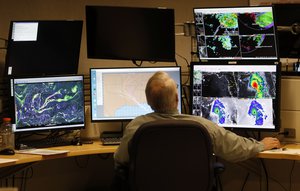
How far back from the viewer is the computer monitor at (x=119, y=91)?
3.66 metres

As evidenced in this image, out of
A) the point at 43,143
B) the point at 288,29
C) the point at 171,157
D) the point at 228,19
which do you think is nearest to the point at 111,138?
the point at 43,143

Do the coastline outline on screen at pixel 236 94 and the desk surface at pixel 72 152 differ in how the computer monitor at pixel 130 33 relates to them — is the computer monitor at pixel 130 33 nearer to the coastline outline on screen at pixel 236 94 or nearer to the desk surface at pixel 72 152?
the coastline outline on screen at pixel 236 94

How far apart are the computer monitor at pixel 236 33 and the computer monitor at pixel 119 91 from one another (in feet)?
0.98

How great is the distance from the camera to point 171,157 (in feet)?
8.63

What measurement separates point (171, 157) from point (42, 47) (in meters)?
1.42

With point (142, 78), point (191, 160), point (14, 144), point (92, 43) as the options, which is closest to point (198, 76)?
point (142, 78)

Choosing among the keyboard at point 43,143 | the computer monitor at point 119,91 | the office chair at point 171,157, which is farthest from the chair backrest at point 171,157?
the computer monitor at point 119,91

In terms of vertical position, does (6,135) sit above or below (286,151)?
above

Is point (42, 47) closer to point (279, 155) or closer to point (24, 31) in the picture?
A: point (24, 31)

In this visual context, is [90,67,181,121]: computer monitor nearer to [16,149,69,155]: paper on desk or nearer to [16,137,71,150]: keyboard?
[16,137,71,150]: keyboard

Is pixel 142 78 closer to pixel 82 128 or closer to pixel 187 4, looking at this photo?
pixel 82 128

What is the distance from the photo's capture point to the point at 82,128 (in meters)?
3.62

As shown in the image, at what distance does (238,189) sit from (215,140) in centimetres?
131

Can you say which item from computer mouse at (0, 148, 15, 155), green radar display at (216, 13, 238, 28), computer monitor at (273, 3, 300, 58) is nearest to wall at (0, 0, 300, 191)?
computer monitor at (273, 3, 300, 58)
